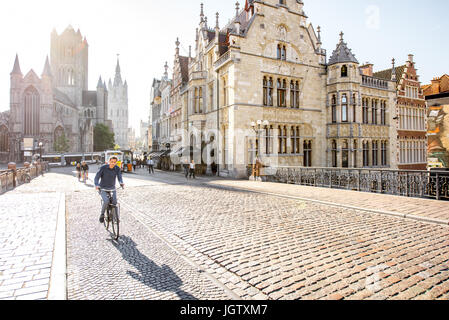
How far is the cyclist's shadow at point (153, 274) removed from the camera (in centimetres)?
372

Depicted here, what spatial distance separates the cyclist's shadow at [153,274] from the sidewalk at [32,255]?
101 cm

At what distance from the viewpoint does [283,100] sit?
24234 mm

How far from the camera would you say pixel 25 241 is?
5812 millimetres

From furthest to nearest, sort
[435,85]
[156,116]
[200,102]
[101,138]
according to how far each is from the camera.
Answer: [101,138]
[156,116]
[435,85]
[200,102]

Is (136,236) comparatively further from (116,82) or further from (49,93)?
(116,82)

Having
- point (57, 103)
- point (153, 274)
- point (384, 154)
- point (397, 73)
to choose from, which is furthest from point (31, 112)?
point (153, 274)

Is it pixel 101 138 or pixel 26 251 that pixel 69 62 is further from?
pixel 26 251

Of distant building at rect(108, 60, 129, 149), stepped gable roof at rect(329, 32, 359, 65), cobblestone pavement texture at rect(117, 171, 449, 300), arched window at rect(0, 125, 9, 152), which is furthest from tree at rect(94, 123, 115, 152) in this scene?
cobblestone pavement texture at rect(117, 171, 449, 300)

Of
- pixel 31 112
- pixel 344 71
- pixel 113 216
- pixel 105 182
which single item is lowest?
pixel 113 216

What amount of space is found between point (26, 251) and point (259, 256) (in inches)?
174

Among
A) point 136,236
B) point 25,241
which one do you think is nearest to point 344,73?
point 136,236
